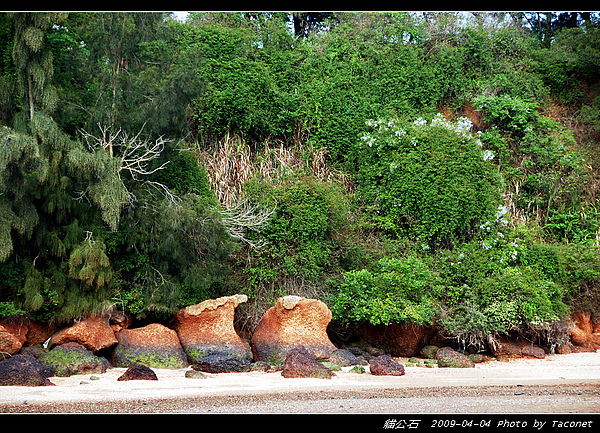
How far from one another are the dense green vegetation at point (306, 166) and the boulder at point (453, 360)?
2.78 feet

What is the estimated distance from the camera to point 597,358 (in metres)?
12.6

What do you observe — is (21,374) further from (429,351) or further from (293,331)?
(429,351)

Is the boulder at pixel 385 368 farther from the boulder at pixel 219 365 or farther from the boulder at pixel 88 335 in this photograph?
the boulder at pixel 88 335

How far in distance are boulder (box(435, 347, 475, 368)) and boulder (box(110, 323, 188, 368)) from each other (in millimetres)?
4882

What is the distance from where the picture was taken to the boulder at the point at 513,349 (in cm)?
1288

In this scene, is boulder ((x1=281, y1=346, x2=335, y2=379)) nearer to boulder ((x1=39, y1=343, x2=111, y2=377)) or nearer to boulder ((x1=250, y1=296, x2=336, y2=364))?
boulder ((x1=250, y1=296, x2=336, y2=364))

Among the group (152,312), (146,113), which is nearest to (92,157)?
(146,113)

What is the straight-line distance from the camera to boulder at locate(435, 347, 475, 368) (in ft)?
38.7

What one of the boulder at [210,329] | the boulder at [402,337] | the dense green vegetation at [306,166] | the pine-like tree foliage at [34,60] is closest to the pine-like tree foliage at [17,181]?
the dense green vegetation at [306,166]

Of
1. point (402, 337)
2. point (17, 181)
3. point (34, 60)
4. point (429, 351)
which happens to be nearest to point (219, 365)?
point (402, 337)

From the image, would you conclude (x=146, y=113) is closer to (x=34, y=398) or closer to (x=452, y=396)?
(x=34, y=398)

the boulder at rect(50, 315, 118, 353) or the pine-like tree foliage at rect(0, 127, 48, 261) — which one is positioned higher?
the pine-like tree foliage at rect(0, 127, 48, 261)

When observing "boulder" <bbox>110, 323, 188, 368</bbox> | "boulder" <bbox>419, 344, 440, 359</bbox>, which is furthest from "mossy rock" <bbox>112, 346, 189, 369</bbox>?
"boulder" <bbox>419, 344, 440, 359</bbox>

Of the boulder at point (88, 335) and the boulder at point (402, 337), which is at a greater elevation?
the boulder at point (88, 335)
